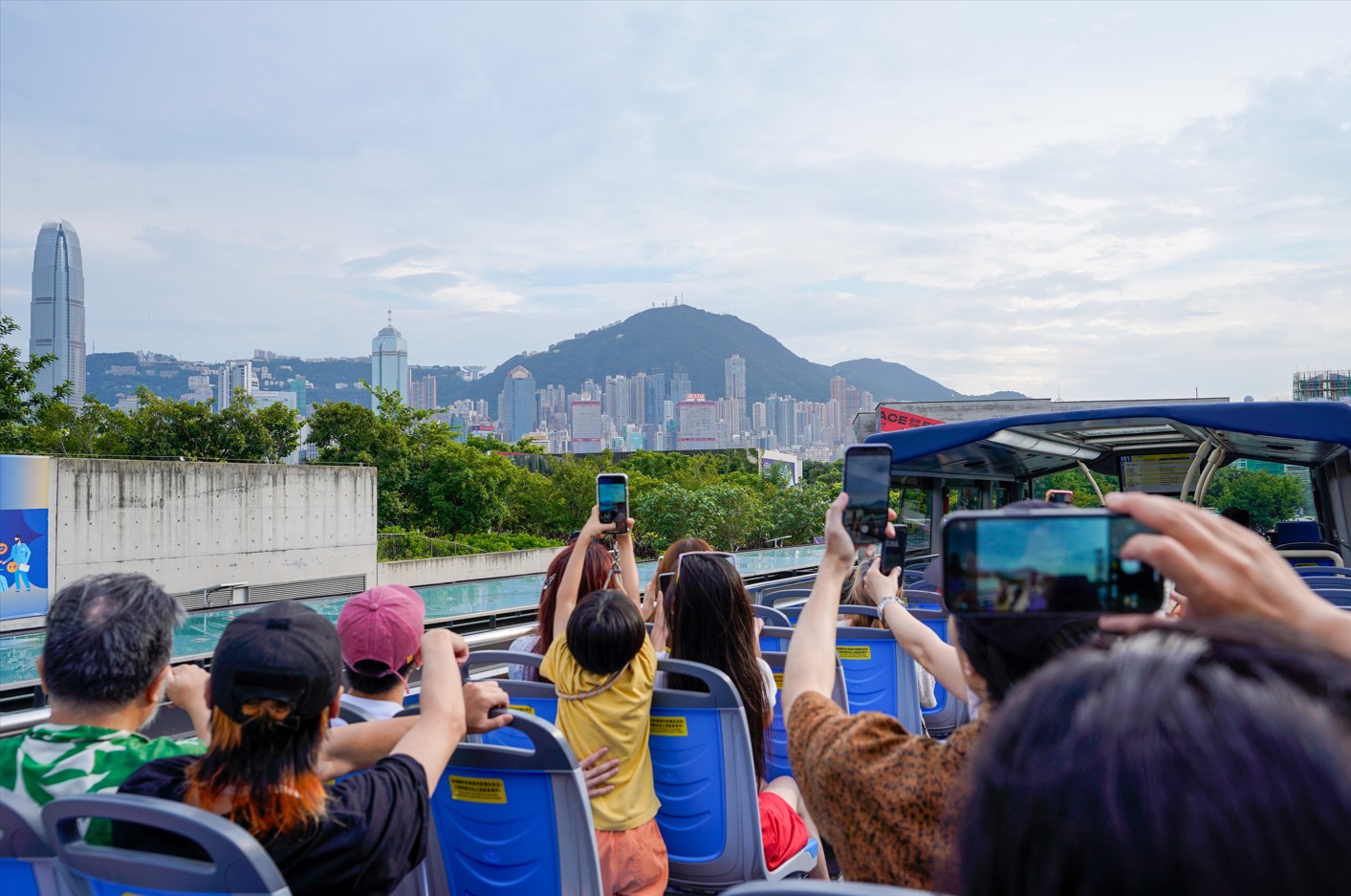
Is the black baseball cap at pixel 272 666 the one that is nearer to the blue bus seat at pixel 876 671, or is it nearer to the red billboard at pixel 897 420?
the blue bus seat at pixel 876 671

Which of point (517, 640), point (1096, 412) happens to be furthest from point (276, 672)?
point (1096, 412)

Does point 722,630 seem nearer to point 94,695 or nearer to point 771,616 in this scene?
point 771,616

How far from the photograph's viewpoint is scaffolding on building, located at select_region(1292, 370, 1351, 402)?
67.1 metres

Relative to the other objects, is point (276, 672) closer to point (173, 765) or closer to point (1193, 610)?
point (173, 765)

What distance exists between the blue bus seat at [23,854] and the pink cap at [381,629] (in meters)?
0.88

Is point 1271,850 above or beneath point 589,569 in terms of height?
above

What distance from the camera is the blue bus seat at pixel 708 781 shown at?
306 centimetres

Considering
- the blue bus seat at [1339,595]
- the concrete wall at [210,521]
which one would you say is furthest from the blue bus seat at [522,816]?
the concrete wall at [210,521]

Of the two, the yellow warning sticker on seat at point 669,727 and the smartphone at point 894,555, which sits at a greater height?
the smartphone at point 894,555

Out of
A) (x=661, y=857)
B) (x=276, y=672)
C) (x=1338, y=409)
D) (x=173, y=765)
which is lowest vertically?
(x=661, y=857)

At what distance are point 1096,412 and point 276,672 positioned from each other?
6706 millimetres

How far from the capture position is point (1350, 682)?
644 millimetres

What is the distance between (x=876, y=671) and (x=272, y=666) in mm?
3385

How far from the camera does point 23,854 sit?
5.74ft
